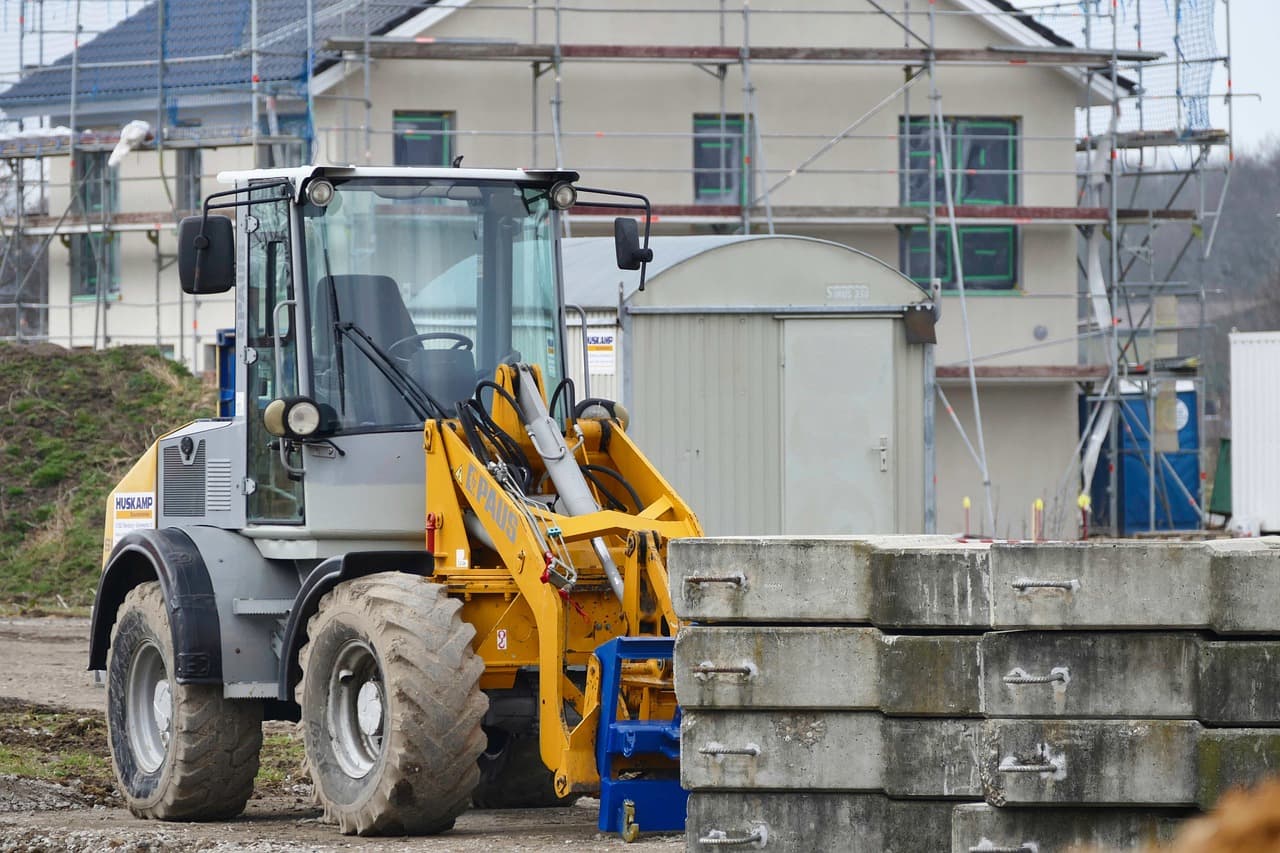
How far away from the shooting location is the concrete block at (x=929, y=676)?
6.66m

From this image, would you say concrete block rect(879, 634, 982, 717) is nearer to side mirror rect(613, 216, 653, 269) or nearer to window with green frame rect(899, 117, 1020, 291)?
side mirror rect(613, 216, 653, 269)

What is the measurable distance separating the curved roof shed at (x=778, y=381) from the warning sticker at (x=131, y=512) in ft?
24.4

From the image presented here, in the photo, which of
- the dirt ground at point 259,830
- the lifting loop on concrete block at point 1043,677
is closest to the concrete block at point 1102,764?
the lifting loop on concrete block at point 1043,677

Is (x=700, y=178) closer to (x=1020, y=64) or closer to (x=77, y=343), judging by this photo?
(x=1020, y=64)

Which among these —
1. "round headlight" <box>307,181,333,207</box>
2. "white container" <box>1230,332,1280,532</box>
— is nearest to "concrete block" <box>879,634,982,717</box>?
"round headlight" <box>307,181,333,207</box>

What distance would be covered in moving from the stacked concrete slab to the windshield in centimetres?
293

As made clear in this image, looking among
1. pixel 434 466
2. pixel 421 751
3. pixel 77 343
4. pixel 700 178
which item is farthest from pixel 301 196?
pixel 77 343

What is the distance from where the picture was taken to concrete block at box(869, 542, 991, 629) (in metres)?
6.61

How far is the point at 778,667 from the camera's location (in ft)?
22.4

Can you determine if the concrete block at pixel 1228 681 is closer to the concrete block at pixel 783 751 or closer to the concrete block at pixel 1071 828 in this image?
the concrete block at pixel 1071 828

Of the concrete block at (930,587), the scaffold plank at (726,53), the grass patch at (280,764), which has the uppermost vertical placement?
the scaffold plank at (726,53)

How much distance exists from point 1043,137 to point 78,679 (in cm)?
1548

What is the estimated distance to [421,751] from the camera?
8.45 meters

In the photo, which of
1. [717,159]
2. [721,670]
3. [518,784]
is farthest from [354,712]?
[717,159]
